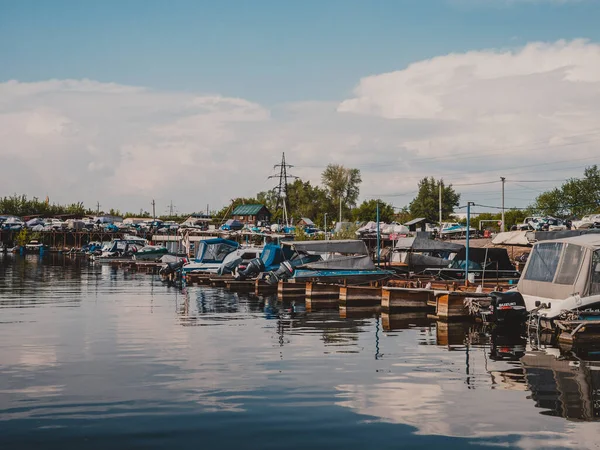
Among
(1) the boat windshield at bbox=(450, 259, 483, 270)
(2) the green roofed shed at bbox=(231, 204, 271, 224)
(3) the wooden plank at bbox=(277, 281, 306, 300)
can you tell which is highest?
(2) the green roofed shed at bbox=(231, 204, 271, 224)

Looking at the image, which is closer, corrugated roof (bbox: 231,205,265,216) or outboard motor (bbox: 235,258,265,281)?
outboard motor (bbox: 235,258,265,281)

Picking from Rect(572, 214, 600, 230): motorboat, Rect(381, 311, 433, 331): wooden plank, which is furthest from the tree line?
Rect(381, 311, 433, 331): wooden plank

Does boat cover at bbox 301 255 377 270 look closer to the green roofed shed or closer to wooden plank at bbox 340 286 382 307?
wooden plank at bbox 340 286 382 307

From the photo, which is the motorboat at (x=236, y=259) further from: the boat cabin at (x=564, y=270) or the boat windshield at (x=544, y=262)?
the boat cabin at (x=564, y=270)

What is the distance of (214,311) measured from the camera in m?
37.8

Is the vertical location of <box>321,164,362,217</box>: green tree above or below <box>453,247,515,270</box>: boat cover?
above

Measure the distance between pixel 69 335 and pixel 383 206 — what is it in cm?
11022

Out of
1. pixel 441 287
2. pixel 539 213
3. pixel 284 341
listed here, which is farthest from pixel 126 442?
pixel 539 213

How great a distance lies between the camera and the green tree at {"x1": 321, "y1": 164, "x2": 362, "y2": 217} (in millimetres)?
144750

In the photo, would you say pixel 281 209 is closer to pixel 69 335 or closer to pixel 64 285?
pixel 64 285

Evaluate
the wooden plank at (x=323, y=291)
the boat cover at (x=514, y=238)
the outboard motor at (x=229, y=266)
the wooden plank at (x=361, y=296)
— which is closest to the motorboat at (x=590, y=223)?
the outboard motor at (x=229, y=266)

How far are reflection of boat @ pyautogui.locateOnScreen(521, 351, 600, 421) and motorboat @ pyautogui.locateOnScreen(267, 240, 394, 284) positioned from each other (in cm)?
2060

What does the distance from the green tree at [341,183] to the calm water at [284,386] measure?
369 feet

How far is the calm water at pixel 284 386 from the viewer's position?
13562 millimetres
